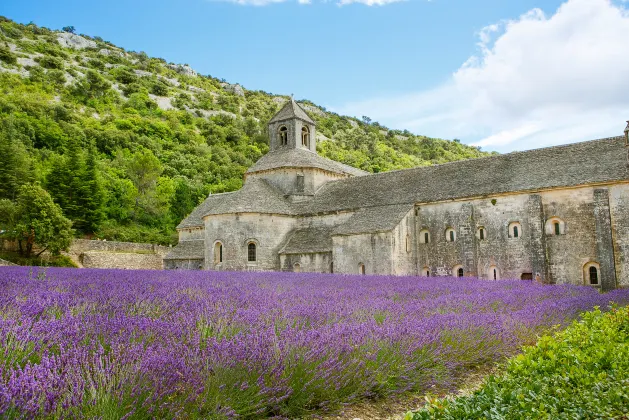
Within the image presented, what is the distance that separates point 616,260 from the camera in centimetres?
2411

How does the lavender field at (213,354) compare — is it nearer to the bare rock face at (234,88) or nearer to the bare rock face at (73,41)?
the bare rock face at (234,88)

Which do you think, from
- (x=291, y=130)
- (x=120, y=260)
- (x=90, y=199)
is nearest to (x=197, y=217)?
(x=120, y=260)

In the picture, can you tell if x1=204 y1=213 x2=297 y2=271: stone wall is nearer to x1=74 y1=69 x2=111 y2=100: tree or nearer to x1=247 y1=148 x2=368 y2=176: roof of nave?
x1=247 y1=148 x2=368 y2=176: roof of nave

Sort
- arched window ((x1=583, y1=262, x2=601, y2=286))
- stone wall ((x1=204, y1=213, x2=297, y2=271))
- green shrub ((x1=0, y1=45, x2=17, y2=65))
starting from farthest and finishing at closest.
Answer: green shrub ((x1=0, y1=45, x2=17, y2=65)) < stone wall ((x1=204, y1=213, x2=297, y2=271)) < arched window ((x1=583, y1=262, x2=601, y2=286))

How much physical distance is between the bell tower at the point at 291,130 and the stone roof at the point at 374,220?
12395mm

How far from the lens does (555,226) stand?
86.1 feet

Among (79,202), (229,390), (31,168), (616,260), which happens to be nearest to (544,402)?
(229,390)

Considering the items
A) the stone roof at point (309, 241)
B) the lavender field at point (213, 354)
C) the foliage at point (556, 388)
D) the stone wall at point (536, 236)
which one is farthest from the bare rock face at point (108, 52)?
the foliage at point (556, 388)

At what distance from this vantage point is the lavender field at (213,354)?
3.36 meters

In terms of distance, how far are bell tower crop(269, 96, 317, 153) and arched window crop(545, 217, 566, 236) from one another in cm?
2221

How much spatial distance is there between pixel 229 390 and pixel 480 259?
86.6 ft

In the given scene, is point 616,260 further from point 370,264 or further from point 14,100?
point 14,100

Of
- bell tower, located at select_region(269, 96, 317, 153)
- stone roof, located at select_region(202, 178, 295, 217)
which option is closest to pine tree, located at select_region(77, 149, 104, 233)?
stone roof, located at select_region(202, 178, 295, 217)

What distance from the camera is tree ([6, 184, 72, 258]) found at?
34.7 meters
